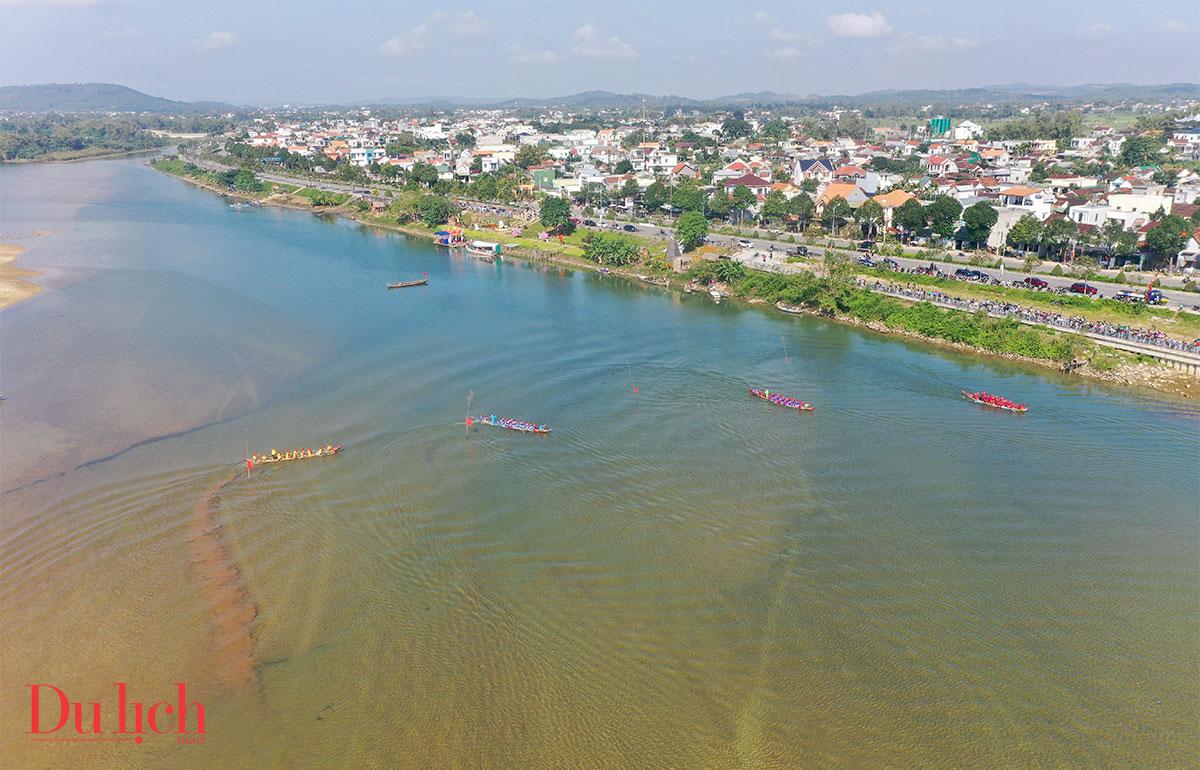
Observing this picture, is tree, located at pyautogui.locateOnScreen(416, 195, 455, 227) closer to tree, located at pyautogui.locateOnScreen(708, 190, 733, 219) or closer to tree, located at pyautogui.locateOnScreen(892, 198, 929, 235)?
tree, located at pyautogui.locateOnScreen(708, 190, 733, 219)

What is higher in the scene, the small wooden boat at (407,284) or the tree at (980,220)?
the tree at (980,220)

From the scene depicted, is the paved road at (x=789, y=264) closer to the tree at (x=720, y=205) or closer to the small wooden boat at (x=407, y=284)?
the tree at (x=720, y=205)

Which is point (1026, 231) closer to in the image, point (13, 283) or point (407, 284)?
point (407, 284)

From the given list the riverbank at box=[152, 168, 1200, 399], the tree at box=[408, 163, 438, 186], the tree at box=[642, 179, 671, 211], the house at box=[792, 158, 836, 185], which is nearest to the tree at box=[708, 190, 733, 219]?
the tree at box=[642, 179, 671, 211]

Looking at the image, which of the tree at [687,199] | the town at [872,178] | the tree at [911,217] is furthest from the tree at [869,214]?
the tree at [687,199]

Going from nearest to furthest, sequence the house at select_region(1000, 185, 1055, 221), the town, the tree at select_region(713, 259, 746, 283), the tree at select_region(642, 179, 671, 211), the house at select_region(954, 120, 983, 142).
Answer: the tree at select_region(713, 259, 746, 283), the town, the house at select_region(1000, 185, 1055, 221), the tree at select_region(642, 179, 671, 211), the house at select_region(954, 120, 983, 142)
